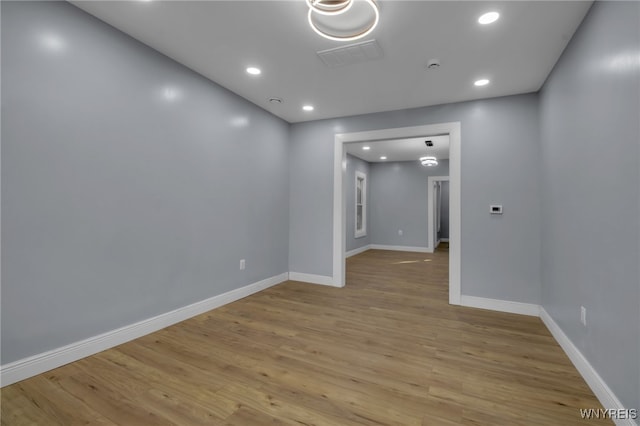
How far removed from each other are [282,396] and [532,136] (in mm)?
3769

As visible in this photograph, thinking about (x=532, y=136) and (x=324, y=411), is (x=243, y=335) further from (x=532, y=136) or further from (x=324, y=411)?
(x=532, y=136)

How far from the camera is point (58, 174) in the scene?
6.70ft

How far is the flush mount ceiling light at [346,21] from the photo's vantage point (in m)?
2.01

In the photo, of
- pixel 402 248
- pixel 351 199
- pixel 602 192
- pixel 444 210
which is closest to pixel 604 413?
pixel 602 192

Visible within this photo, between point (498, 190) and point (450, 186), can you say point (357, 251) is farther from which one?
→ point (498, 190)

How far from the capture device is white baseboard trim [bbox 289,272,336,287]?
4484 mm

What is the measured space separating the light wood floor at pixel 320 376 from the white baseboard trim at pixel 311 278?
1.22 metres

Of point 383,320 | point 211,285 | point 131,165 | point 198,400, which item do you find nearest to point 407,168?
point 383,320

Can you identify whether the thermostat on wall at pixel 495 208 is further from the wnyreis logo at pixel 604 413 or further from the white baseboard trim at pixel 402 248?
the white baseboard trim at pixel 402 248

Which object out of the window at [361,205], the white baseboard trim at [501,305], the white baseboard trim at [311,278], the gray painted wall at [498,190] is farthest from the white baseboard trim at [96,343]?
the window at [361,205]

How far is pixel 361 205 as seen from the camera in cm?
817

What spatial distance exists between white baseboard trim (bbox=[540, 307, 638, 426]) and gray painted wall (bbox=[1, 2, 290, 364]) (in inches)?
134

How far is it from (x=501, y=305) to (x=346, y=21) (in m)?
3.53

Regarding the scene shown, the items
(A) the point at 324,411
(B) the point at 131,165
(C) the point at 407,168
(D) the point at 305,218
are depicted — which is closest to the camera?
(A) the point at 324,411
